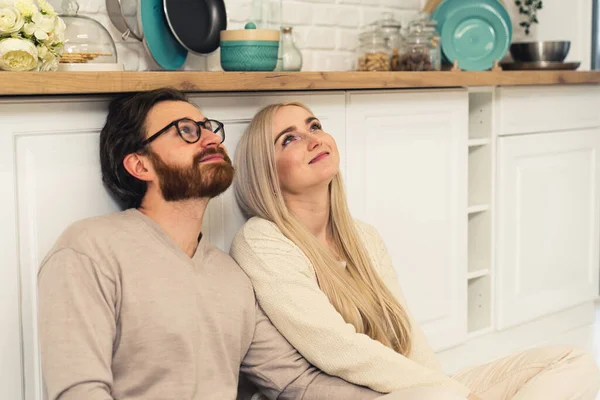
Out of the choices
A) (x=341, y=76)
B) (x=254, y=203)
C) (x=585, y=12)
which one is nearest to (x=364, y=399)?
(x=254, y=203)

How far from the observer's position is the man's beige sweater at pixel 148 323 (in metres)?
1.59

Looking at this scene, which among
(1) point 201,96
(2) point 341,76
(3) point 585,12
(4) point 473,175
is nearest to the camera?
(1) point 201,96

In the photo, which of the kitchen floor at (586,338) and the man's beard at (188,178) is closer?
the man's beard at (188,178)

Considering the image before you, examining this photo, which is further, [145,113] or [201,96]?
[201,96]

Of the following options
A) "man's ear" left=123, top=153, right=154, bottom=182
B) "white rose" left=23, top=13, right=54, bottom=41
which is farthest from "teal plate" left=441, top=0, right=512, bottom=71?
"white rose" left=23, top=13, right=54, bottom=41

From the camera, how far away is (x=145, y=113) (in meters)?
1.85

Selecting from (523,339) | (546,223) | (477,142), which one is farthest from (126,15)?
(523,339)

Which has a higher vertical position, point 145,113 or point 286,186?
point 145,113

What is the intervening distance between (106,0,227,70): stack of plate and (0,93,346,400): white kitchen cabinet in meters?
0.47

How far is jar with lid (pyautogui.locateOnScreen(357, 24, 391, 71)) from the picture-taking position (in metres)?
3.01

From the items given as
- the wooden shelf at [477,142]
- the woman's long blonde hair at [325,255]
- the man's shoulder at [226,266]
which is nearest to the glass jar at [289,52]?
the woman's long blonde hair at [325,255]

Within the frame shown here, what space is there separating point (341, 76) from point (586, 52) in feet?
6.81

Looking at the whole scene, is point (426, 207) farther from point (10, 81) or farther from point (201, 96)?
point (10, 81)

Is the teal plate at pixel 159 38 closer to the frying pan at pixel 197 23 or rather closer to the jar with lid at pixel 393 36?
the frying pan at pixel 197 23
